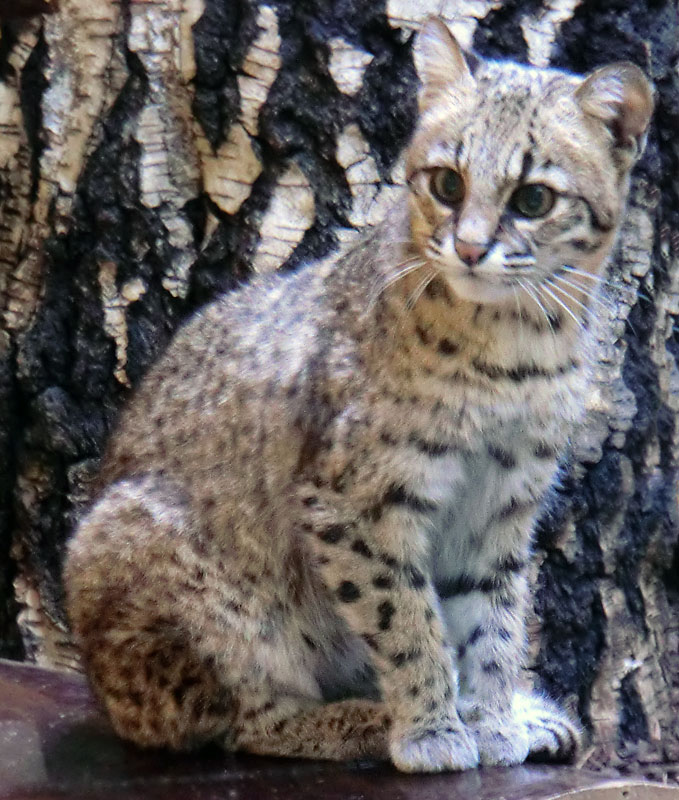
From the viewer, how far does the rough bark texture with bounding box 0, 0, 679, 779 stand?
4137 mm

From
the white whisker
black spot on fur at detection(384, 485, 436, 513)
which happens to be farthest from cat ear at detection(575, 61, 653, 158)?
black spot on fur at detection(384, 485, 436, 513)

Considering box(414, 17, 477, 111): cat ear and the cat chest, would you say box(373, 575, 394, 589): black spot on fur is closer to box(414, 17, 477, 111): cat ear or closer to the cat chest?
the cat chest

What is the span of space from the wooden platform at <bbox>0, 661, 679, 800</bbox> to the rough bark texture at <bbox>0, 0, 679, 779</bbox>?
3.54 ft

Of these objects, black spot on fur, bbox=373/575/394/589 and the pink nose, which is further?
black spot on fur, bbox=373/575/394/589

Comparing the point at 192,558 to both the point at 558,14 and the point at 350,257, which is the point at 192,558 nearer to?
the point at 350,257

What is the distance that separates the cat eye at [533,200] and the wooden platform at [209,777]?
1309mm

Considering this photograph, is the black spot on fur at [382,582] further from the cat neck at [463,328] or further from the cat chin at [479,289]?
the cat chin at [479,289]

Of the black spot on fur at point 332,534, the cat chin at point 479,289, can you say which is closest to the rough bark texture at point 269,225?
the cat chin at point 479,289

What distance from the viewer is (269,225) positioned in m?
4.26

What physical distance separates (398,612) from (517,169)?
1116mm

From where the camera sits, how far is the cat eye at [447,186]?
3.14 metres

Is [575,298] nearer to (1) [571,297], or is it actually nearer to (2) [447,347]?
(1) [571,297]

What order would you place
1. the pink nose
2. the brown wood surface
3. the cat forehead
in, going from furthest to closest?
the brown wood surface
the cat forehead
the pink nose

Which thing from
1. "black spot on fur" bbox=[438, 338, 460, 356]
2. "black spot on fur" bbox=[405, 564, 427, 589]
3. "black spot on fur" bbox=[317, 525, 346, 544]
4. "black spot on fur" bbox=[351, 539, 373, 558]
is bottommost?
"black spot on fur" bbox=[405, 564, 427, 589]
